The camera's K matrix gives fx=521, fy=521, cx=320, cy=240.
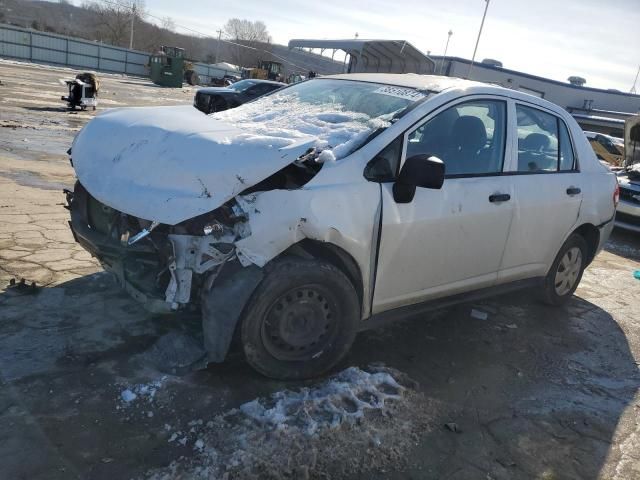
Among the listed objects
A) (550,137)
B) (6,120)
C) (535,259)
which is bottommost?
(6,120)

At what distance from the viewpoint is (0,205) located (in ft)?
18.6

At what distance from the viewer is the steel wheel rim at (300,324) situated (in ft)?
9.87

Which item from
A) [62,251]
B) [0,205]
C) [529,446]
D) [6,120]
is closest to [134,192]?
[62,251]

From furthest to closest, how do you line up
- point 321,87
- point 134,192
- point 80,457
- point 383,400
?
point 321,87
point 383,400
point 134,192
point 80,457

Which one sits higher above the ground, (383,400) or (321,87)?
(321,87)

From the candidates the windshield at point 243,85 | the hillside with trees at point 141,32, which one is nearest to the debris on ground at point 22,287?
the windshield at point 243,85

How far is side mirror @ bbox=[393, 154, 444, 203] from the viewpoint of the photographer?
3020 mm

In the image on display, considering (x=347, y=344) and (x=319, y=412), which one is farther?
(x=347, y=344)

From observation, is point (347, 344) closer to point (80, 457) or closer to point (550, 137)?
point (80, 457)

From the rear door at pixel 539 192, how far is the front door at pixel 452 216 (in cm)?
17

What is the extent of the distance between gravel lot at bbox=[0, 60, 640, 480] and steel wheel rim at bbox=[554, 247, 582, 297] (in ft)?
1.00

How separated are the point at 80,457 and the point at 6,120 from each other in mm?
11846

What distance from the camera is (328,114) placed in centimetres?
370

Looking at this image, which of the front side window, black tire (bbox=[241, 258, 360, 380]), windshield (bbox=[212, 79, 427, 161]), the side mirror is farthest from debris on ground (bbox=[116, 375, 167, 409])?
the front side window
